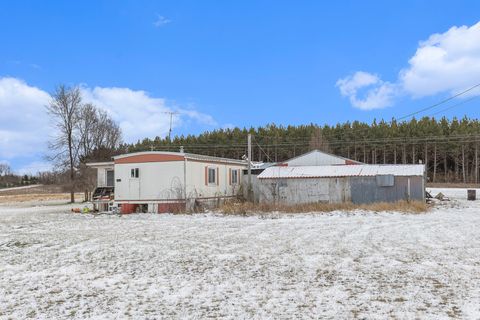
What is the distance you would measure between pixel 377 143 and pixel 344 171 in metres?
45.2

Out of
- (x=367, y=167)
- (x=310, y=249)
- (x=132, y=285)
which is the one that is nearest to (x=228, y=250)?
(x=310, y=249)

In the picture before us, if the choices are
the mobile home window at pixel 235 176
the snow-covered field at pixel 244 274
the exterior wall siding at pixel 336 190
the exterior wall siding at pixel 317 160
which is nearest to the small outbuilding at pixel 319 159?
the exterior wall siding at pixel 317 160

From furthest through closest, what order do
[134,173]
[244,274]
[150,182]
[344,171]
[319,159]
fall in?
1. [319,159]
2. [344,171]
3. [134,173]
4. [150,182]
5. [244,274]

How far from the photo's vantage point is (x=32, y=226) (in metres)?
15.5

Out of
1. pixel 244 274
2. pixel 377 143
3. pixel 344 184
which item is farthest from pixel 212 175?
pixel 377 143

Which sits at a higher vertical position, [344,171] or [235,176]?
[344,171]

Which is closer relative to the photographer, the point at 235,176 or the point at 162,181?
the point at 162,181

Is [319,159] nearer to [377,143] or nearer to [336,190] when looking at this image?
[336,190]

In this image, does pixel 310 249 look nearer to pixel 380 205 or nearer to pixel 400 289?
pixel 400 289

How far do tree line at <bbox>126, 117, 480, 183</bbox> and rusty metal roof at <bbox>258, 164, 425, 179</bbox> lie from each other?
35585 mm

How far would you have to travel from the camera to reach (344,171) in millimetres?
23281

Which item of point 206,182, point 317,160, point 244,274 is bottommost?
point 244,274

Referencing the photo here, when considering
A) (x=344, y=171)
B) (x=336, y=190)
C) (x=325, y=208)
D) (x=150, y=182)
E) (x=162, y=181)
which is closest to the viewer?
(x=325, y=208)

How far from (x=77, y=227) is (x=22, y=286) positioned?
8.44 meters
